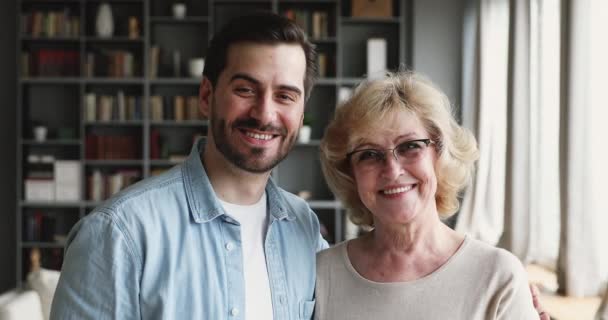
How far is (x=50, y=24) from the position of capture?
6.15 m

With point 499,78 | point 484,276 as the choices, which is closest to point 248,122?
point 484,276

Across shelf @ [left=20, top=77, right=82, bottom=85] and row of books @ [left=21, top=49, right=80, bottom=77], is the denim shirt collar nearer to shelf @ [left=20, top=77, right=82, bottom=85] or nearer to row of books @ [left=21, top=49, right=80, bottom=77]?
shelf @ [left=20, top=77, right=82, bottom=85]

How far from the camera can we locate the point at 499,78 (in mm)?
5332

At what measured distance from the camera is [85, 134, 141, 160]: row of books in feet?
20.5

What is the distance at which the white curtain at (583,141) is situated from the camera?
3506 mm

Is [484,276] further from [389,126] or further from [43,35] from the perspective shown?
[43,35]

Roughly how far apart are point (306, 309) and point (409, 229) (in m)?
0.36

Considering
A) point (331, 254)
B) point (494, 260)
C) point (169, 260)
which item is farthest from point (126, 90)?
point (494, 260)

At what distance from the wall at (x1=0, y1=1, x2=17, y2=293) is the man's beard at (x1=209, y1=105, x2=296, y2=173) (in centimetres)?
535

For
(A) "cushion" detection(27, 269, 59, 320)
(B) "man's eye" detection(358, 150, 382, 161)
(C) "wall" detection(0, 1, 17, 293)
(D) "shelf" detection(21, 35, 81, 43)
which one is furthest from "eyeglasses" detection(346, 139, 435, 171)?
(C) "wall" detection(0, 1, 17, 293)

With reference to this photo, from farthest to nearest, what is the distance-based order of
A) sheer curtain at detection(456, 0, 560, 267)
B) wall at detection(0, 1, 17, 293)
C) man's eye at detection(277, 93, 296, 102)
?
wall at detection(0, 1, 17, 293) < sheer curtain at detection(456, 0, 560, 267) < man's eye at detection(277, 93, 296, 102)

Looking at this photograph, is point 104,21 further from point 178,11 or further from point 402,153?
point 402,153

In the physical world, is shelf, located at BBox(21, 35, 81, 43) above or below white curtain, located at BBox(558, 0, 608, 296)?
above

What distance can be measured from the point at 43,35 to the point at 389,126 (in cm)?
518
